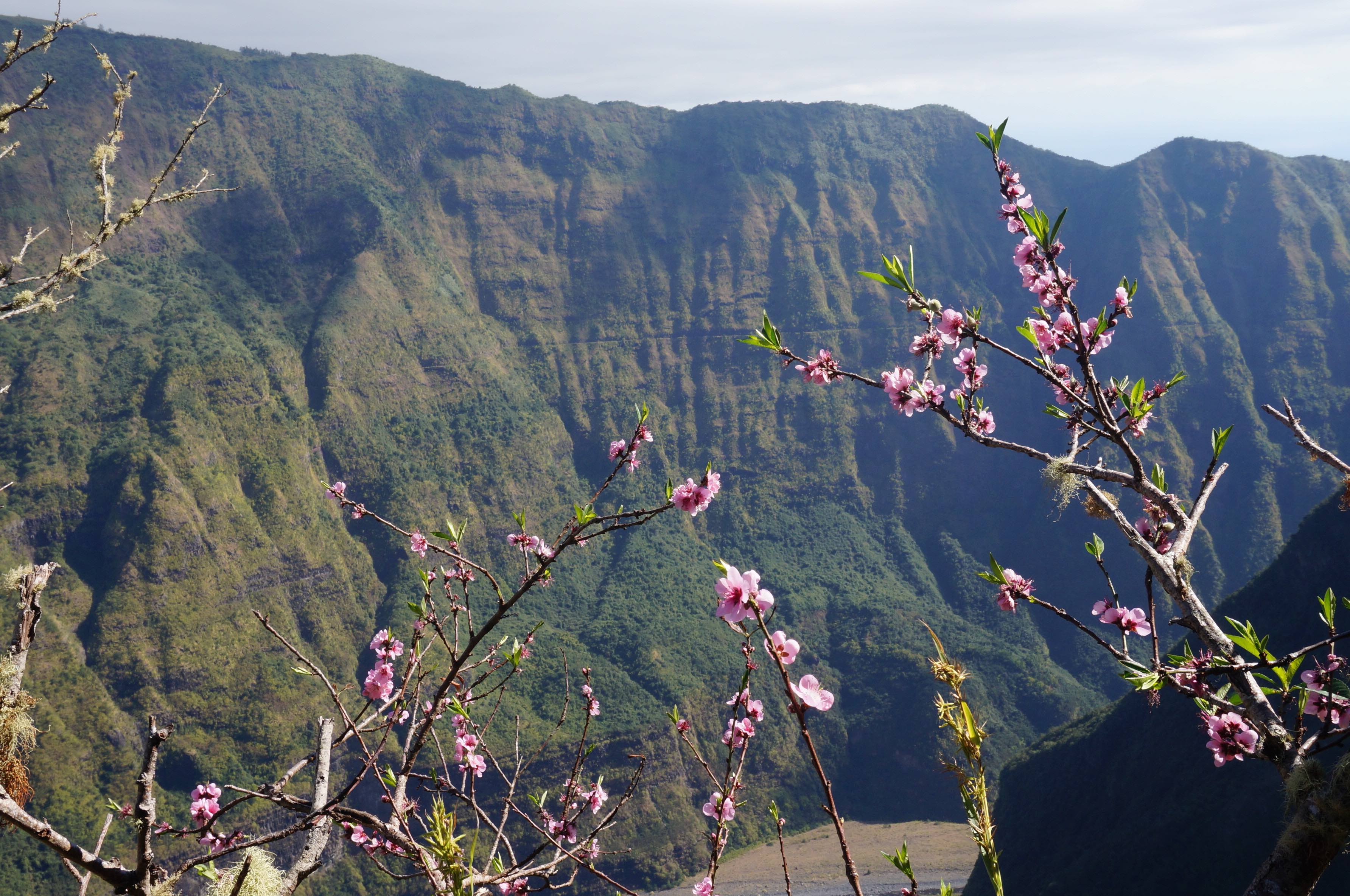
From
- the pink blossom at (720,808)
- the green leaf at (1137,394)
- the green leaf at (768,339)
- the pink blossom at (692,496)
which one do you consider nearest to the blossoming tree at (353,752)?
the pink blossom at (692,496)

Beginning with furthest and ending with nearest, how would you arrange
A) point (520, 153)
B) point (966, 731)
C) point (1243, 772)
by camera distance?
point (520, 153)
point (1243, 772)
point (966, 731)

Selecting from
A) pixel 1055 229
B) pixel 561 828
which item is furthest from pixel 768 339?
pixel 561 828

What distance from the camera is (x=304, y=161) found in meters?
128

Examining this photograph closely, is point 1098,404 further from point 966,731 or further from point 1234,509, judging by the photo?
point 1234,509

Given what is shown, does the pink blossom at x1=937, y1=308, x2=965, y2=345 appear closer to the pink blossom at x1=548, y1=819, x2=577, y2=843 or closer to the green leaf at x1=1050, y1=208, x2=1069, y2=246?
the green leaf at x1=1050, y1=208, x2=1069, y2=246

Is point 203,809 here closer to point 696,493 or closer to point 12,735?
point 12,735

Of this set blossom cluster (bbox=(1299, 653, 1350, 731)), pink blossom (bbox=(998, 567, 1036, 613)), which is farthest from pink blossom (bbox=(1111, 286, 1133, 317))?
blossom cluster (bbox=(1299, 653, 1350, 731))

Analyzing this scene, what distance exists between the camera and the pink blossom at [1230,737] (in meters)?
4.28

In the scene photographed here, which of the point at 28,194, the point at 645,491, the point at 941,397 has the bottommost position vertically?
the point at 645,491

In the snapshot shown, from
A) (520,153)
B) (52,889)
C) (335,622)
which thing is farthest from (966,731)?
(520,153)

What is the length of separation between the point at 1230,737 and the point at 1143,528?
1605mm

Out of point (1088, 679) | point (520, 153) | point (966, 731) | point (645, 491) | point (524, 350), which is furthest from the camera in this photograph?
point (520, 153)

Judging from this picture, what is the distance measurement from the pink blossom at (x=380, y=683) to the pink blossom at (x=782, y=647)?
4084mm

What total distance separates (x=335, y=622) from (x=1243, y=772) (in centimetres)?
8021
